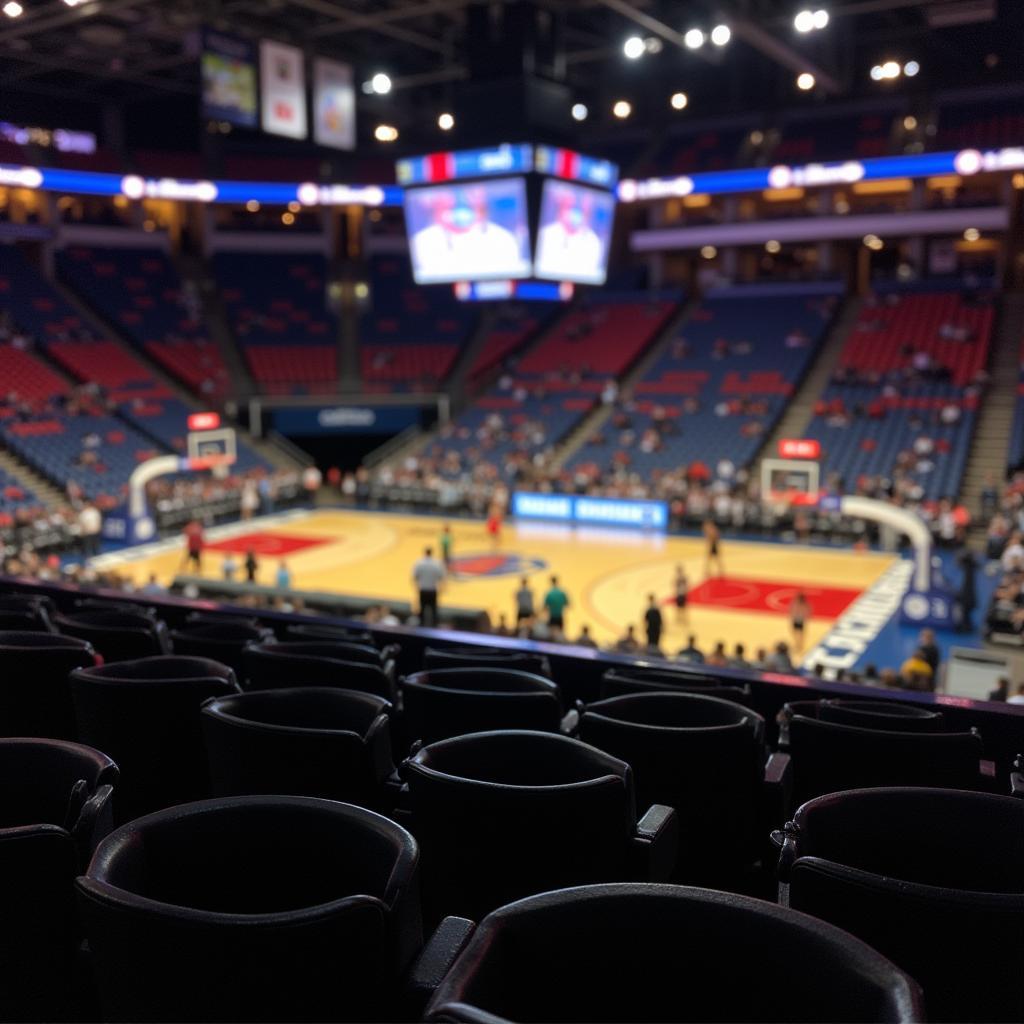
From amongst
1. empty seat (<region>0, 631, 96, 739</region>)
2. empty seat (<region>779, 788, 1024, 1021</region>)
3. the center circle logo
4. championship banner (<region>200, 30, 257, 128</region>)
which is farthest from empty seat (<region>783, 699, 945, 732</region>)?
the center circle logo

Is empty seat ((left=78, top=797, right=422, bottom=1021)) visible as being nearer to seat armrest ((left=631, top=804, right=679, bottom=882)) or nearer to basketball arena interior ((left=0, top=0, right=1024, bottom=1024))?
basketball arena interior ((left=0, top=0, right=1024, bottom=1024))

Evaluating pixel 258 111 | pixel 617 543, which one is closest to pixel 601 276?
pixel 258 111

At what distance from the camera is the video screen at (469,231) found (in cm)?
1540

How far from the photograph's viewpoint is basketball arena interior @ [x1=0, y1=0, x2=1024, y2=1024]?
7.15ft

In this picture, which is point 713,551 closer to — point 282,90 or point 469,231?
point 469,231

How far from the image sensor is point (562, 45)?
27.5 metres

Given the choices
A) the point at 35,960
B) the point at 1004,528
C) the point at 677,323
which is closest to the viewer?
the point at 35,960

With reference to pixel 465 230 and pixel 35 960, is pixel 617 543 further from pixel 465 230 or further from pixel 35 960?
pixel 35 960

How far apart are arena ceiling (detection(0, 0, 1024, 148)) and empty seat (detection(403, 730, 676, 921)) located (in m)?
14.8

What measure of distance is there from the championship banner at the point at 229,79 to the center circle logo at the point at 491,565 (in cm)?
1028

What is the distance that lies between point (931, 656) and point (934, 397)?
65.9ft

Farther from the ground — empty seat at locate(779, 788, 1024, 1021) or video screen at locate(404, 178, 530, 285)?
video screen at locate(404, 178, 530, 285)

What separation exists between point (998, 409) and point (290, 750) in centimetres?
3076

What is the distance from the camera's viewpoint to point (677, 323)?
1569 inches
